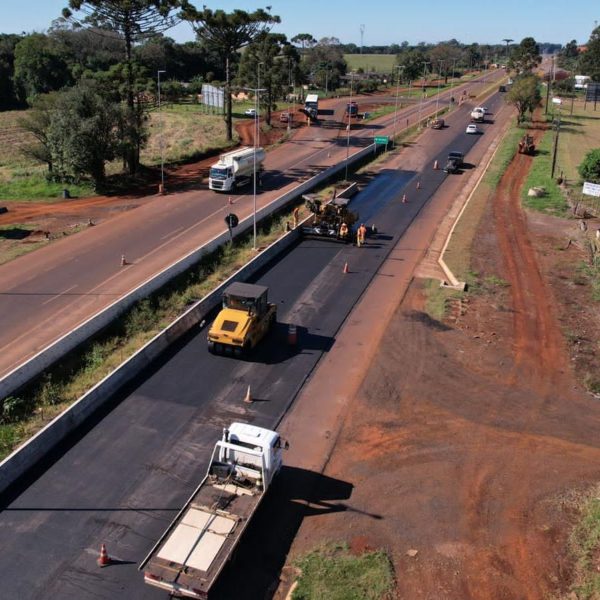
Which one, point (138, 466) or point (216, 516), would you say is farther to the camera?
point (138, 466)

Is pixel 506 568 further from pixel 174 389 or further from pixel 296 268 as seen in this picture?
pixel 296 268

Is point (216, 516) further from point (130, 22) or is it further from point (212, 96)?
point (212, 96)

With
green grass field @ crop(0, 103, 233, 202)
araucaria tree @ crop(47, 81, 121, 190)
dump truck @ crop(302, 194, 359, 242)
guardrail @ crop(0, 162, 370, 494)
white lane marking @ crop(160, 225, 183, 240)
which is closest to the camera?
guardrail @ crop(0, 162, 370, 494)

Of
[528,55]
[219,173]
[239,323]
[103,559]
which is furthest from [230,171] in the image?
[528,55]

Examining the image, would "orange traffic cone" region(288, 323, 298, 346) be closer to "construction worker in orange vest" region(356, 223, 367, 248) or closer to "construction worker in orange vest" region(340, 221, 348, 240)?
"construction worker in orange vest" region(356, 223, 367, 248)

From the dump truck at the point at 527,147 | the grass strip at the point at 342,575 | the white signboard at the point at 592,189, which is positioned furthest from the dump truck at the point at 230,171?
the grass strip at the point at 342,575

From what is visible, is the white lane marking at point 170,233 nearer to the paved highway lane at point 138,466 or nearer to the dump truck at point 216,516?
the paved highway lane at point 138,466

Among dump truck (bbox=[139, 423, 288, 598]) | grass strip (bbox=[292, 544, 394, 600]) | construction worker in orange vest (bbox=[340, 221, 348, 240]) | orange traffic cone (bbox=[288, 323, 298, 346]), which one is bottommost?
grass strip (bbox=[292, 544, 394, 600])

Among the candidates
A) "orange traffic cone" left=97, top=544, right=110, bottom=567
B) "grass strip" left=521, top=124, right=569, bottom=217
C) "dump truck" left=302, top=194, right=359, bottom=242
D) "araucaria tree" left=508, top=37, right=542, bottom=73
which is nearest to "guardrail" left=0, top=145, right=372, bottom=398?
"dump truck" left=302, top=194, right=359, bottom=242
